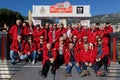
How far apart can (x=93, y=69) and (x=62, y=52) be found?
130cm

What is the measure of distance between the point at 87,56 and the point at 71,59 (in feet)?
1.73

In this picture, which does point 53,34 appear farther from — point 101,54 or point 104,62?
point 104,62

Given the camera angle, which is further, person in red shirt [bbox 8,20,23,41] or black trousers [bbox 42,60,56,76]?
person in red shirt [bbox 8,20,23,41]

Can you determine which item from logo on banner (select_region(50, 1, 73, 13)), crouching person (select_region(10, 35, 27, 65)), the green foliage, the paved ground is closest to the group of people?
crouching person (select_region(10, 35, 27, 65))

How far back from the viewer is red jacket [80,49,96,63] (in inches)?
432

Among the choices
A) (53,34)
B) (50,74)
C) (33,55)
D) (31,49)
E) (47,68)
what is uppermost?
(53,34)

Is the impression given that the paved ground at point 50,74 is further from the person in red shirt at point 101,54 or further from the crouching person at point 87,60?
the person in red shirt at point 101,54

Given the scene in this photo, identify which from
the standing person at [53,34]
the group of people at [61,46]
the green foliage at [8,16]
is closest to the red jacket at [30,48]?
the group of people at [61,46]

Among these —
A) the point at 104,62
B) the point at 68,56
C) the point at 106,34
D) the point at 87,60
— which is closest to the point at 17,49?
the point at 68,56

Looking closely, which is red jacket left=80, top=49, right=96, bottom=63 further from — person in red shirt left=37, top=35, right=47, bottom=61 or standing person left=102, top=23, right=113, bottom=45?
person in red shirt left=37, top=35, right=47, bottom=61

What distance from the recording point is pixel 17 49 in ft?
40.3

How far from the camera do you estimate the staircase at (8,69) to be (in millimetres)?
11383

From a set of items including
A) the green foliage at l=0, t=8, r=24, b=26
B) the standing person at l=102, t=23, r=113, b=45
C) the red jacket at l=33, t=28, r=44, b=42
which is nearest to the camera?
the standing person at l=102, t=23, r=113, b=45

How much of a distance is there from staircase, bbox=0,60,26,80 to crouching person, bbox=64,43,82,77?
5.90 feet
